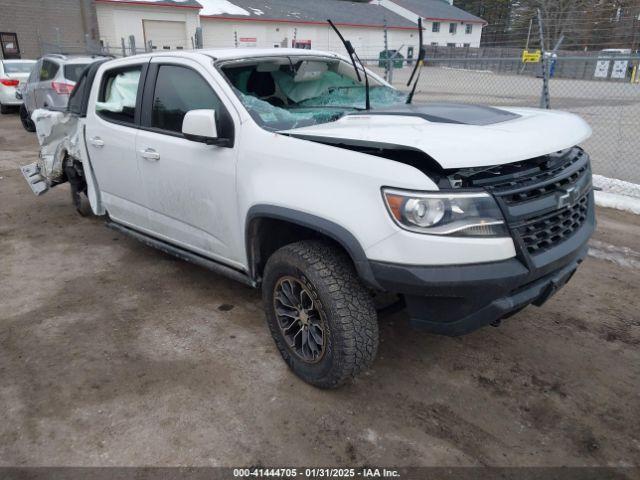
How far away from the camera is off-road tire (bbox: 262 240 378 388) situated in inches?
101

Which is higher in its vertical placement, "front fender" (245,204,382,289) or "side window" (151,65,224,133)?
"side window" (151,65,224,133)

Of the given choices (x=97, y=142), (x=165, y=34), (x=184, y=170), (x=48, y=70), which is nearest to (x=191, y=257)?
(x=184, y=170)

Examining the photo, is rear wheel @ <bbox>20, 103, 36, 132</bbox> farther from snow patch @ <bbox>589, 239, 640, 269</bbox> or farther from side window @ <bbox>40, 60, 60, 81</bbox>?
snow patch @ <bbox>589, 239, 640, 269</bbox>

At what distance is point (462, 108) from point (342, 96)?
48.1 inches

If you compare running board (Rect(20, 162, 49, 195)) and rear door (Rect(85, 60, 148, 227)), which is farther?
running board (Rect(20, 162, 49, 195))

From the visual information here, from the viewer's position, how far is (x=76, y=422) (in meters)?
2.70

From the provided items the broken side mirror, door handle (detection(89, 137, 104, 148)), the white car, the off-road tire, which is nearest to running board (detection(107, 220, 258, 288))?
the off-road tire

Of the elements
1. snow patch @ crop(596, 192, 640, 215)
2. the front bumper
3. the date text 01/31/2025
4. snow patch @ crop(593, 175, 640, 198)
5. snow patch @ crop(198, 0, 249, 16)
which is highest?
snow patch @ crop(198, 0, 249, 16)

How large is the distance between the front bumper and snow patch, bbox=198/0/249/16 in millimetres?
35166

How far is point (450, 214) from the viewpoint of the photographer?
2270mm

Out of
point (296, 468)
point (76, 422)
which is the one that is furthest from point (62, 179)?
point (296, 468)

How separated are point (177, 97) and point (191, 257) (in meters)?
1.13

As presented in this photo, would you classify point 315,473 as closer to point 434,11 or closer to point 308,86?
point 308,86

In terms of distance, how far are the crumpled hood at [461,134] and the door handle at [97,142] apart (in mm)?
2181
